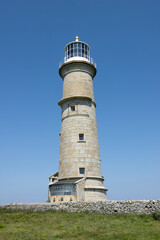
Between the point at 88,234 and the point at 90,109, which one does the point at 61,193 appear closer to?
the point at 90,109

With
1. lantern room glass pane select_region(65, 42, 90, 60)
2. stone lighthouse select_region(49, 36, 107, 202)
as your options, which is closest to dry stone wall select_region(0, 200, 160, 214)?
stone lighthouse select_region(49, 36, 107, 202)

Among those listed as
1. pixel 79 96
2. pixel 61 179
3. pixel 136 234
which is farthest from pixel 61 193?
pixel 136 234

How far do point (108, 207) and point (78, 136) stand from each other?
855 cm

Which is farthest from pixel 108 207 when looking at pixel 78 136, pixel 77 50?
pixel 77 50

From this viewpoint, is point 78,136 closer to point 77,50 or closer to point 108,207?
point 108,207

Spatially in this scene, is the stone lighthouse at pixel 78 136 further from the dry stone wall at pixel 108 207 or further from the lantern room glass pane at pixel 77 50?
the dry stone wall at pixel 108 207

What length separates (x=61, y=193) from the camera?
1897 cm

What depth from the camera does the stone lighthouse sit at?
19328 millimetres

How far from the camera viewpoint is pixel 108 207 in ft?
47.8

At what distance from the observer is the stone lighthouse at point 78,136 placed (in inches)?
761

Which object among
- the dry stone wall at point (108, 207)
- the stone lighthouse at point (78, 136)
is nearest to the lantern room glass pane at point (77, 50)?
the stone lighthouse at point (78, 136)

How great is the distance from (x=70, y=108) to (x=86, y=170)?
6886 millimetres

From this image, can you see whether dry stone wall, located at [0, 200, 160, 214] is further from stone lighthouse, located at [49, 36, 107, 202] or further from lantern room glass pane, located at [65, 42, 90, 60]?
lantern room glass pane, located at [65, 42, 90, 60]

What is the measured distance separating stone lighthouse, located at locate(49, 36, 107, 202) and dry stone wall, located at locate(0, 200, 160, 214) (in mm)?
2039
